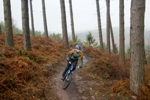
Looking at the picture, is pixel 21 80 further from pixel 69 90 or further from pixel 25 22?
pixel 25 22

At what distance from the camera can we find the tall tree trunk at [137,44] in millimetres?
6023

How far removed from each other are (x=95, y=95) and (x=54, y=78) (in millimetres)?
2550

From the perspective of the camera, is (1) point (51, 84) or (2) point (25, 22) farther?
(2) point (25, 22)

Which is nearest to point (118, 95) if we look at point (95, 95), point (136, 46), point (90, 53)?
point (95, 95)

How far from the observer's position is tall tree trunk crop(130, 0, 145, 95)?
6023mm

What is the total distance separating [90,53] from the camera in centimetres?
1759

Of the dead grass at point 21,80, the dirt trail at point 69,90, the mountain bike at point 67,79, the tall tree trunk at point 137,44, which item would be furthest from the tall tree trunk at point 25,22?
the tall tree trunk at point 137,44

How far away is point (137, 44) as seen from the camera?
6137 mm

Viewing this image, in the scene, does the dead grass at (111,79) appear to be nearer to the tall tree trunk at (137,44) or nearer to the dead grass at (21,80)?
the tall tree trunk at (137,44)

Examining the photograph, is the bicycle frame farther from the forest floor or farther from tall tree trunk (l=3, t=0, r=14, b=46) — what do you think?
tall tree trunk (l=3, t=0, r=14, b=46)

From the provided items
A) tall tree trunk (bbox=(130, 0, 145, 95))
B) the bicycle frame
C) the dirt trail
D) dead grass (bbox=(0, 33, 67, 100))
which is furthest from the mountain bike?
tall tree trunk (bbox=(130, 0, 145, 95))

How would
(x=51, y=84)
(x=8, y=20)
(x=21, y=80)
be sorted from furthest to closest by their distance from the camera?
(x=8, y=20), (x=51, y=84), (x=21, y=80)

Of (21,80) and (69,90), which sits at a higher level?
(21,80)

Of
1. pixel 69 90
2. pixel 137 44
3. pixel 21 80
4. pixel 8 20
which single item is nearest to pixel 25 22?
pixel 8 20
